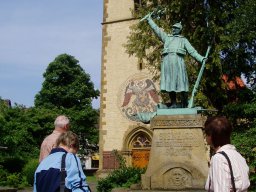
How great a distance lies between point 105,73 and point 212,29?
1107 cm

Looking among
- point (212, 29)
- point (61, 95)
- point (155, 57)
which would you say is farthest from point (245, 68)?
point (61, 95)

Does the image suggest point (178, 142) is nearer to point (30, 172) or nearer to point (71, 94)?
point (30, 172)

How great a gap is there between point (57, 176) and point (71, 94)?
39466 millimetres

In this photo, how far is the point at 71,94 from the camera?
4359 centimetres

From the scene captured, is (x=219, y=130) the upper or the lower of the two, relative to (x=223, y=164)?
upper

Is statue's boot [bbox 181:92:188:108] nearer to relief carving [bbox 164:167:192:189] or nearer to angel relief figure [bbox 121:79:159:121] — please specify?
relief carving [bbox 164:167:192:189]

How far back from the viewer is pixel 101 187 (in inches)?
581

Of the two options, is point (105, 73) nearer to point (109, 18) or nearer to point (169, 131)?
point (109, 18)

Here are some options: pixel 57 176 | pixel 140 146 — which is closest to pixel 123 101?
pixel 140 146

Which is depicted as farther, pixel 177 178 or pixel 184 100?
pixel 184 100

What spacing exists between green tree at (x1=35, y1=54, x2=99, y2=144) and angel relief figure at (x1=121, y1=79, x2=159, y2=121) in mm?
12741

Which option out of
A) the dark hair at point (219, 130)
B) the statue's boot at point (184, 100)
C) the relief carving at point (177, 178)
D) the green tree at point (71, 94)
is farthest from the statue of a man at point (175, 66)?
the green tree at point (71, 94)

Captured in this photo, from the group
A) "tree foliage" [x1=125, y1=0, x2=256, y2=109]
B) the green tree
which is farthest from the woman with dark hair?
the green tree

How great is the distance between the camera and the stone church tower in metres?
27.9
